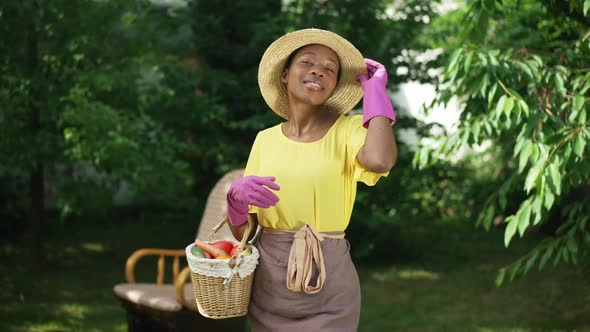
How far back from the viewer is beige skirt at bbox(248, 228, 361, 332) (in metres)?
2.39

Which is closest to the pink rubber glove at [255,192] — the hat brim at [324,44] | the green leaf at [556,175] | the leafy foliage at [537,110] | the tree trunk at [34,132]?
the hat brim at [324,44]

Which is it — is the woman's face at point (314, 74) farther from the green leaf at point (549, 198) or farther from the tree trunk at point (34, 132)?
the tree trunk at point (34, 132)

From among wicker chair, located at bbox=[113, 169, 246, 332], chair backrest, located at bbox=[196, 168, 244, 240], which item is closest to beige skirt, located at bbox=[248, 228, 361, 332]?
wicker chair, located at bbox=[113, 169, 246, 332]

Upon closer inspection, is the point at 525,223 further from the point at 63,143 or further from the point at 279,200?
the point at 63,143

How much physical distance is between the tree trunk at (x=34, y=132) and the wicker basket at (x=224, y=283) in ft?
13.4

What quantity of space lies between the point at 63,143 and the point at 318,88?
4169mm

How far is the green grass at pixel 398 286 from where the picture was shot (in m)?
5.45

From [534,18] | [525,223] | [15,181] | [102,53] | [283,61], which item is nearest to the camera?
[283,61]

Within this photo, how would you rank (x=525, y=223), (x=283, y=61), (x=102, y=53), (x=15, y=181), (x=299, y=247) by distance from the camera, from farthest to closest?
(x=15, y=181), (x=102, y=53), (x=525, y=223), (x=283, y=61), (x=299, y=247)

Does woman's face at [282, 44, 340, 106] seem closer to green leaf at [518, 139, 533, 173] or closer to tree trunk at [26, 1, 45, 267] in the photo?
green leaf at [518, 139, 533, 173]

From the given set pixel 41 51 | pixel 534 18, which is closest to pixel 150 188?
pixel 41 51

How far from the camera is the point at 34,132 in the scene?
20.7ft

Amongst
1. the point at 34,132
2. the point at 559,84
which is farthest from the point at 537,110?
the point at 34,132

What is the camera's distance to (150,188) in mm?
6672
